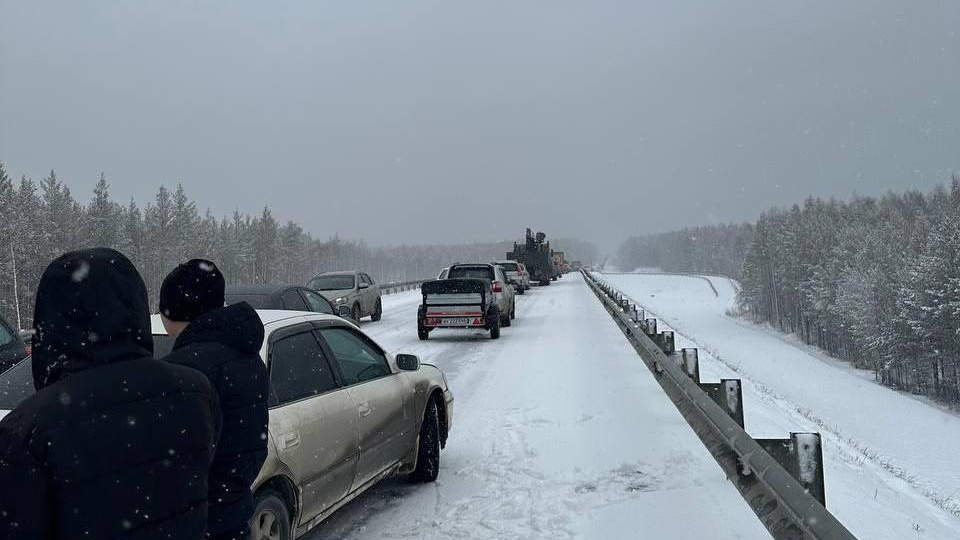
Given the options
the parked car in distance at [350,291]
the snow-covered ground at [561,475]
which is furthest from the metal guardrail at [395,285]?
the snow-covered ground at [561,475]

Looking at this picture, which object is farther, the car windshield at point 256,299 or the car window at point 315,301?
the car window at point 315,301

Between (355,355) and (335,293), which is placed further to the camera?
(335,293)

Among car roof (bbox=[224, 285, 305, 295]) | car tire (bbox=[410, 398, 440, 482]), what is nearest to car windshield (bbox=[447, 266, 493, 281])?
car roof (bbox=[224, 285, 305, 295])

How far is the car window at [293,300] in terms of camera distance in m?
12.5

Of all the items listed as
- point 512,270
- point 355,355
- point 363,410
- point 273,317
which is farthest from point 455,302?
point 512,270

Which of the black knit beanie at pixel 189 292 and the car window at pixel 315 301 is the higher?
the black knit beanie at pixel 189 292

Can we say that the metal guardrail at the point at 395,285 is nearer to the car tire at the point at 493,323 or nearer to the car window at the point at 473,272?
the car window at the point at 473,272

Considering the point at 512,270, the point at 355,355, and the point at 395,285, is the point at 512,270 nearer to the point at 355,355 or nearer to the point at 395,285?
the point at 395,285

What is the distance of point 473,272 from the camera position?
21.2 m

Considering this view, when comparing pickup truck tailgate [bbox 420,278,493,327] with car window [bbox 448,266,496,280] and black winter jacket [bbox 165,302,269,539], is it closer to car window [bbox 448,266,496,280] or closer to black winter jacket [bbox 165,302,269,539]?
car window [bbox 448,266,496,280]

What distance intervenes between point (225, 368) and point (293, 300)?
10.7 metres

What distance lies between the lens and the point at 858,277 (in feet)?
207

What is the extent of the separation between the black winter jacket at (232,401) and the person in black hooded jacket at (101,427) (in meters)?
0.61

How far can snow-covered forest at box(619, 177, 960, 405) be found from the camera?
1919 inches
